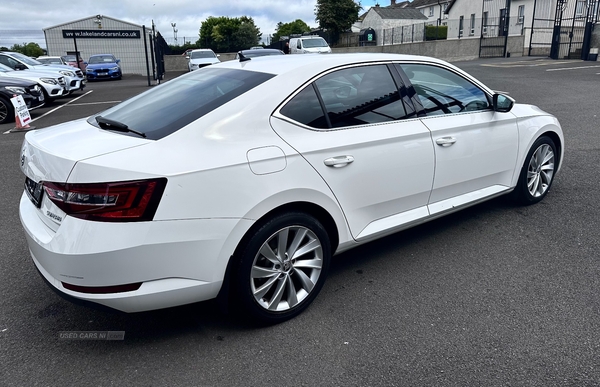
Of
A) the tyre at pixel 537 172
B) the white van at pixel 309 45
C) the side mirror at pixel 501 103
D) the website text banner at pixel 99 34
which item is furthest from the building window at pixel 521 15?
the side mirror at pixel 501 103

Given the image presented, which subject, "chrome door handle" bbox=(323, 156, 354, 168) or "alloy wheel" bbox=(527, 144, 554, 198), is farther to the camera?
"alloy wheel" bbox=(527, 144, 554, 198)

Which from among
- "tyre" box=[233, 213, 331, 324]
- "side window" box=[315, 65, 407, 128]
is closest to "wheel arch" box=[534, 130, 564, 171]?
"side window" box=[315, 65, 407, 128]

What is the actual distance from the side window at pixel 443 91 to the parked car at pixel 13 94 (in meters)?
11.1

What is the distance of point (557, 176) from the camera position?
6.12 m

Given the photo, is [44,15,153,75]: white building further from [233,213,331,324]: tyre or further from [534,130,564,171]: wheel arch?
[233,213,331,324]: tyre

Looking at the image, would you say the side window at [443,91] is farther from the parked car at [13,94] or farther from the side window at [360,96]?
the parked car at [13,94]

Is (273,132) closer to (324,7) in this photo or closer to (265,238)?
(265,238)

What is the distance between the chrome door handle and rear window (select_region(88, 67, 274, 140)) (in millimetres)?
679

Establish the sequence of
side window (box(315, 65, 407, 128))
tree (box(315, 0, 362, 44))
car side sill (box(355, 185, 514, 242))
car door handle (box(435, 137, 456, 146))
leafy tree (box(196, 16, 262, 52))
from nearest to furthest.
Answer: side window (box(315, 65, 407, 128))
car side sill (box(355, 185, 514, 242))
car door handle (box(435, 137, 456, 146))
tree (box(315, 0, 362, 44))
leafy tree (box(196, 16, 262, 52))

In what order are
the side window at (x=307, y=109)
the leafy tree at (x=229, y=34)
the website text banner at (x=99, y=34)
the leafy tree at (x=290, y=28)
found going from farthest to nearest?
the leafy tree at (x=290, y=28), the leafy tree at (x=229, y=34), the website text banner at (x=99, y=34), the side window at (x=307, y=109)

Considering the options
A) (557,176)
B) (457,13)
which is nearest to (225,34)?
(457,13)

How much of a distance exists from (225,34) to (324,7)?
94.7ft

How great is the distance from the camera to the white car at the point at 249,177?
252cm

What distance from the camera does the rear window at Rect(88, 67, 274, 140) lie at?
115 inches
